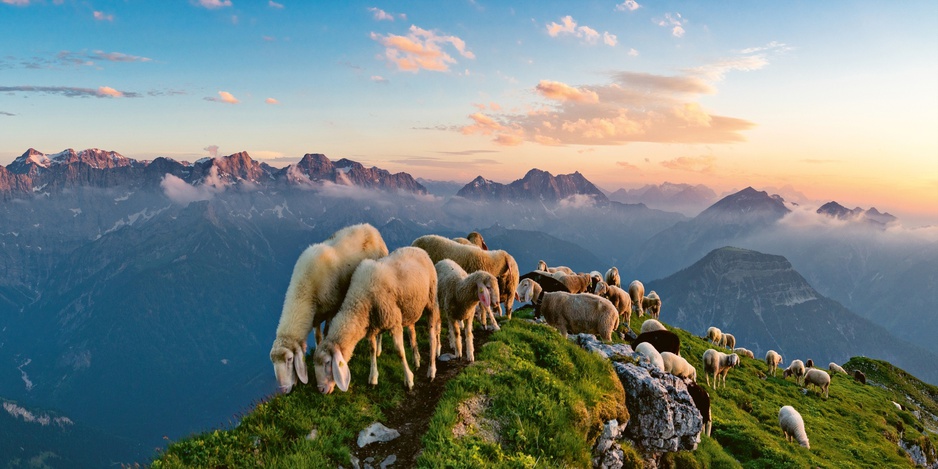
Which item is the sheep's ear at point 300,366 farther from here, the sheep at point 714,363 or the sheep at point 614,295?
the sheep at point 714,363

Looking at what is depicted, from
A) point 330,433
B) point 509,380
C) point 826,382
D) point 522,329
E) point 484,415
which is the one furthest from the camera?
point 826,382

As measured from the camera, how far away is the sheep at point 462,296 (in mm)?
14216

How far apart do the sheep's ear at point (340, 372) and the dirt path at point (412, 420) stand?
1468mm

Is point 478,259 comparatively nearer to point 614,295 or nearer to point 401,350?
point 401,350

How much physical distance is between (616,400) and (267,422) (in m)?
10.5

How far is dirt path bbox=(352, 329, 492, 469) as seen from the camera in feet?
34.4

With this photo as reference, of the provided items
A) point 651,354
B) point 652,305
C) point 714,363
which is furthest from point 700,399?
point 652,305

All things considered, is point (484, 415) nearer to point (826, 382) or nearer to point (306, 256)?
point (306, 256)

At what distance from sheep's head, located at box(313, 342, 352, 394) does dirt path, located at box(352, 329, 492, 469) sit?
1669mm

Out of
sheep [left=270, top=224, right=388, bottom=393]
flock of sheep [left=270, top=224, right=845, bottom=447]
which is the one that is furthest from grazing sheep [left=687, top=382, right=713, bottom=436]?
sheep [left=270, top=224, right=388, bottom=393]

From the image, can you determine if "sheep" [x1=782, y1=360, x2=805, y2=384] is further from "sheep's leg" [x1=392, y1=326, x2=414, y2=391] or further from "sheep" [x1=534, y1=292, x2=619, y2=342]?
"sheep's leg" [x1=392, y1=326, x2=414, y2=391]

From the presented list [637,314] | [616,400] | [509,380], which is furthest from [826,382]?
[509,380]

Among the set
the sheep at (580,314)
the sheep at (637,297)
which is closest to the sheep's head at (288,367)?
the sheep at (580,314)

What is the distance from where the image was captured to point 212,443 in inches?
393
